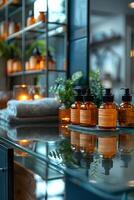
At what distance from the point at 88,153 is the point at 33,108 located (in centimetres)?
82

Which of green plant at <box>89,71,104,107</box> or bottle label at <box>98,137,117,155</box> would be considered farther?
green plant at <box>89,71,104,107</box>

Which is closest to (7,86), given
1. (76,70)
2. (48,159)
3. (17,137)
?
(76,70)

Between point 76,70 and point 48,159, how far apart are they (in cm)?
136

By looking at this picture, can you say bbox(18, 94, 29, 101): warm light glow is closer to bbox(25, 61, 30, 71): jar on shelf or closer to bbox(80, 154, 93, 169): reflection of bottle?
bbox(25, 61, 30, 71): jar on shelf

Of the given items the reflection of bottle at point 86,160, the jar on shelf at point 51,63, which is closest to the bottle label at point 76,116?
the reflection of bottle at point 86,160

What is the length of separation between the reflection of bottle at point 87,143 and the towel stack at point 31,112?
507 millimetres

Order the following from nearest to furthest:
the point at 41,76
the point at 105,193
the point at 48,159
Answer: the point at 105,193 → the point at 48,159 → the point at 41,76

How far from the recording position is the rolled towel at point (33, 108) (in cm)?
161

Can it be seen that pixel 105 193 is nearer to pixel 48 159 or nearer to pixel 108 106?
pixel 48 159

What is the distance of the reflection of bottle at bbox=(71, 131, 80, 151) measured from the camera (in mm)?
952

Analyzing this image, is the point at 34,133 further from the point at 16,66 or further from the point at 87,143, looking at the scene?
the point at 16,66

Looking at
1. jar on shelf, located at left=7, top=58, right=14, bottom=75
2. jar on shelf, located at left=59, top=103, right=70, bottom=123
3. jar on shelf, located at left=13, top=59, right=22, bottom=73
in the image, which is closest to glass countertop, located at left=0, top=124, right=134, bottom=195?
jar on shelf, located at left=59, top=103, right=70, bottom=123

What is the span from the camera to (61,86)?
1.72 meters

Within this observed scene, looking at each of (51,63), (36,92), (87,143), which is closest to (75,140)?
(87,143)
